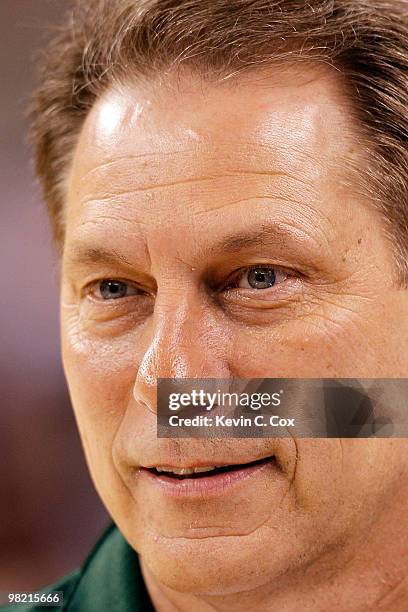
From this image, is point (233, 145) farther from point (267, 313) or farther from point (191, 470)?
point (191, 470)

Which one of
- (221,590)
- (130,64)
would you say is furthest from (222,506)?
(130,64)

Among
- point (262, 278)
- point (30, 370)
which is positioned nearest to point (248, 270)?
point (262, 278)

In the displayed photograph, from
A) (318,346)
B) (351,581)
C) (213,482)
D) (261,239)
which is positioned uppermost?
(261,239)

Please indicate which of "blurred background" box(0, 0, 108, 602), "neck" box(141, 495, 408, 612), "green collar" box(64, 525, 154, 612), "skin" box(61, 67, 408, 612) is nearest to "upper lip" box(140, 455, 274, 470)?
"skin" box(61, 67, 408, 612)

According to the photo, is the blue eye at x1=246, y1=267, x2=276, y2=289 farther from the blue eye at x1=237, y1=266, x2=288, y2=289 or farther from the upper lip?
the upper lip

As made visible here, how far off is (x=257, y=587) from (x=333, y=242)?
0.40m

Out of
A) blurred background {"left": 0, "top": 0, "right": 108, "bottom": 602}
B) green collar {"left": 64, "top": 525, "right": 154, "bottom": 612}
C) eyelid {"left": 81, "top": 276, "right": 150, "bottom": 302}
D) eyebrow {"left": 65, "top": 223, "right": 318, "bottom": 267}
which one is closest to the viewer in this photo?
eyebrow {"left": 65, "top": 223, "right": 318, "bottom": 267}

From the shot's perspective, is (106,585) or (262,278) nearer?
(262,278)

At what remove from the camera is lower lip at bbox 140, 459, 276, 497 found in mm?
1057

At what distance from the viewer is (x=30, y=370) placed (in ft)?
5.41

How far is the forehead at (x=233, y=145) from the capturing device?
3.44 ft

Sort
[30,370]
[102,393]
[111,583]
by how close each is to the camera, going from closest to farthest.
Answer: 1. [102,393]
2. [111,583]
3. [30,370]

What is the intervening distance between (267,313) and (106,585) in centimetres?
47

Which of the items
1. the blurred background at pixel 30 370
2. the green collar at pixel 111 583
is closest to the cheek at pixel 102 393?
the green collar at pixel 111 583
